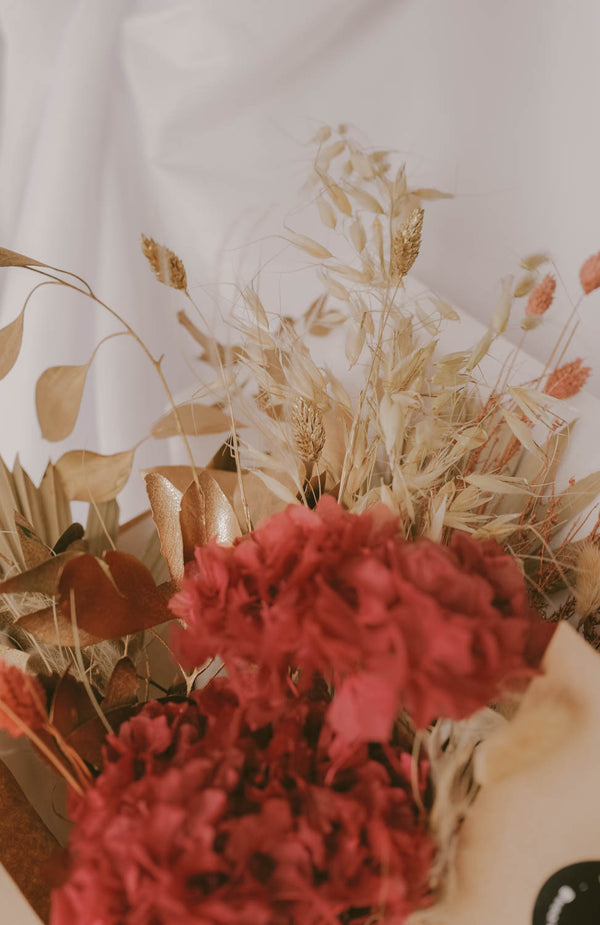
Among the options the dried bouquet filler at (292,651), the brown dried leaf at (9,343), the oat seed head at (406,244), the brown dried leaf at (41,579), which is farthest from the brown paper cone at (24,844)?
the oat seed head at (406,244)

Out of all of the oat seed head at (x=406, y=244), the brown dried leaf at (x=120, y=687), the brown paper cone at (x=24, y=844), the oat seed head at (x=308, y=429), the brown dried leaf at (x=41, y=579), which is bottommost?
the brown paper cone at (x=24, y=844)

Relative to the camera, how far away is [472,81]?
672 mm

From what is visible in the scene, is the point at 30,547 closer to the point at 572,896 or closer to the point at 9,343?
the point at 9,343

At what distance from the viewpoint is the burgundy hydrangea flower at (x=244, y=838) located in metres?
0.25

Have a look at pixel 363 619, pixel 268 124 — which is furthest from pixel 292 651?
pixel 268 124

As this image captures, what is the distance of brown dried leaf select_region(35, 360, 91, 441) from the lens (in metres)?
0.41

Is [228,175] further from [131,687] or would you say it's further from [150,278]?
[131,687]

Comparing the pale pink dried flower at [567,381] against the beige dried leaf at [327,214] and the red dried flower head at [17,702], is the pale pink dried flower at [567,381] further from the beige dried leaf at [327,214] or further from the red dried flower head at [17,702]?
the red dried flower head at [17,702]

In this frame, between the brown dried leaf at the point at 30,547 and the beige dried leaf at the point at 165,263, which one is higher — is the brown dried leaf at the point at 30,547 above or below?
below

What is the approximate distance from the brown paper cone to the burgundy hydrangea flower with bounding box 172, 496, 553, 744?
146 millimetres

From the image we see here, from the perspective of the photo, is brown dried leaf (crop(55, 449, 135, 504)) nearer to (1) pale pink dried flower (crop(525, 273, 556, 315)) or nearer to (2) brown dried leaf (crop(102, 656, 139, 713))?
(2) brown dried leaf (crop(102, 656, 139, 713))

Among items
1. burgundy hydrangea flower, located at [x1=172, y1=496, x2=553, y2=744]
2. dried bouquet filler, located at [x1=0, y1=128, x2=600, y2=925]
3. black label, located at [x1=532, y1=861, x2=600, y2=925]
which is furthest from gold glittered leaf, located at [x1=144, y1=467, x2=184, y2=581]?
black label, located at [x1=532, y1=861, x2=600, y2=925]

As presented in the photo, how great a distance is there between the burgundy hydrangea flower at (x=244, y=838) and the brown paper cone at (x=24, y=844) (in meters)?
0.08

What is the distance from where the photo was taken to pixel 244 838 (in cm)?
26
